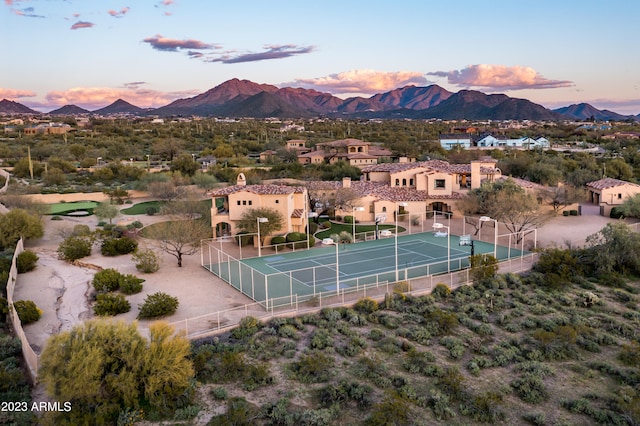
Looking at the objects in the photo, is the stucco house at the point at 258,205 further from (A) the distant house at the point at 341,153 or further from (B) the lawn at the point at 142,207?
(A) the distant house at the point at 341,153

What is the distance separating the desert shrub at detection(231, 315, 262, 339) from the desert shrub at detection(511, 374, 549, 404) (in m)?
8.84

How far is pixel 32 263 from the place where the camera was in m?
28.9

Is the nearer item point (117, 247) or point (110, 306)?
point (110, 306)

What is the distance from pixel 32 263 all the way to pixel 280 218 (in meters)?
13.7

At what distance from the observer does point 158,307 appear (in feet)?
69.3

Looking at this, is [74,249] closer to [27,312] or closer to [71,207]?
[27,312]

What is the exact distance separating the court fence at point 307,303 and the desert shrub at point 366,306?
1.39 ft

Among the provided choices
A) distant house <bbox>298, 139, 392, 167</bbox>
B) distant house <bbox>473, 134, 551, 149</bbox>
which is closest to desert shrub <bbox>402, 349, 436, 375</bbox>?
distant house <bbox>298, 139, 392, 167</bbox>

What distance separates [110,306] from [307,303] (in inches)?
304

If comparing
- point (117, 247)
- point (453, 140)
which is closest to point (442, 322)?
point (117, 247)

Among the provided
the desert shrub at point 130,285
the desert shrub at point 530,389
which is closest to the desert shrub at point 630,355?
the desert shrub at point 530,389

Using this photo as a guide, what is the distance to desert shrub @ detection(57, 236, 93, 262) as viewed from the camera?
101ft

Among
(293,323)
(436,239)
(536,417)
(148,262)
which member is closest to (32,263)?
(148,262)

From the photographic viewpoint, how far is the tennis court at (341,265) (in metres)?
24.6
